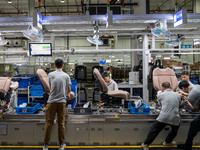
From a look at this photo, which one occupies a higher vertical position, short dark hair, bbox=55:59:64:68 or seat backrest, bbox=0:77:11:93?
short dark hair, bbox=55:59:64:68

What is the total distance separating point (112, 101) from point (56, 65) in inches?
66.3

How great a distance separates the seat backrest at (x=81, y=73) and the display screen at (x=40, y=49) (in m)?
1.58

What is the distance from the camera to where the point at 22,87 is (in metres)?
6.54

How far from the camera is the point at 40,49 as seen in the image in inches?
256

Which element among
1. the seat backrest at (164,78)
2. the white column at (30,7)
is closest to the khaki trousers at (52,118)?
the seat backrest at (164,78)

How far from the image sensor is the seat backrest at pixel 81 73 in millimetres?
7707

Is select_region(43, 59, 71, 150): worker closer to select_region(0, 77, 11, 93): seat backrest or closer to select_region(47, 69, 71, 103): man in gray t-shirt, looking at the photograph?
select_region(47, 69, 71, 103): man in gray t-shirt

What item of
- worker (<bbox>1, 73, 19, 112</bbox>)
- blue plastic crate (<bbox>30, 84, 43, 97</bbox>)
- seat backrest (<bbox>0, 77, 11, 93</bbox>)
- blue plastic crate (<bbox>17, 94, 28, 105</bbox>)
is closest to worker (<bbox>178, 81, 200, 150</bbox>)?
worker (<bbox>1, 73, 19, 112</bbox>)

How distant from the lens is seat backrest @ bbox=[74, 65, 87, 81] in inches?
303

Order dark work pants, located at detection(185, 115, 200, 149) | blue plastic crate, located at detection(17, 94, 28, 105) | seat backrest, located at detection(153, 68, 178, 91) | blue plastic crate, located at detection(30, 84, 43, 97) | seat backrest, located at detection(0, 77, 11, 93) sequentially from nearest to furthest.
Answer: dark work pants, located at detection(185, 115, 200, 149) < seat backrest, located at detection(0, 77, 11, 93) < seat backrest, located at detection(153, 68, 178, 91) < blue plastic crate, located at detection(30, 84, 43, 97) < blue plastic crate, located at detection(17, 94, 28, 105)

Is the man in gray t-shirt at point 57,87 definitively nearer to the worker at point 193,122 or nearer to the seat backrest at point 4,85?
the seat backrest at point 4,85

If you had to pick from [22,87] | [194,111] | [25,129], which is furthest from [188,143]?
[22,87]

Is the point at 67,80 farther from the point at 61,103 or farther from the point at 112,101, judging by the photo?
the point at 112,101

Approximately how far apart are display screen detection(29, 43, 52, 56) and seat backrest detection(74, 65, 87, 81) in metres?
1.58
